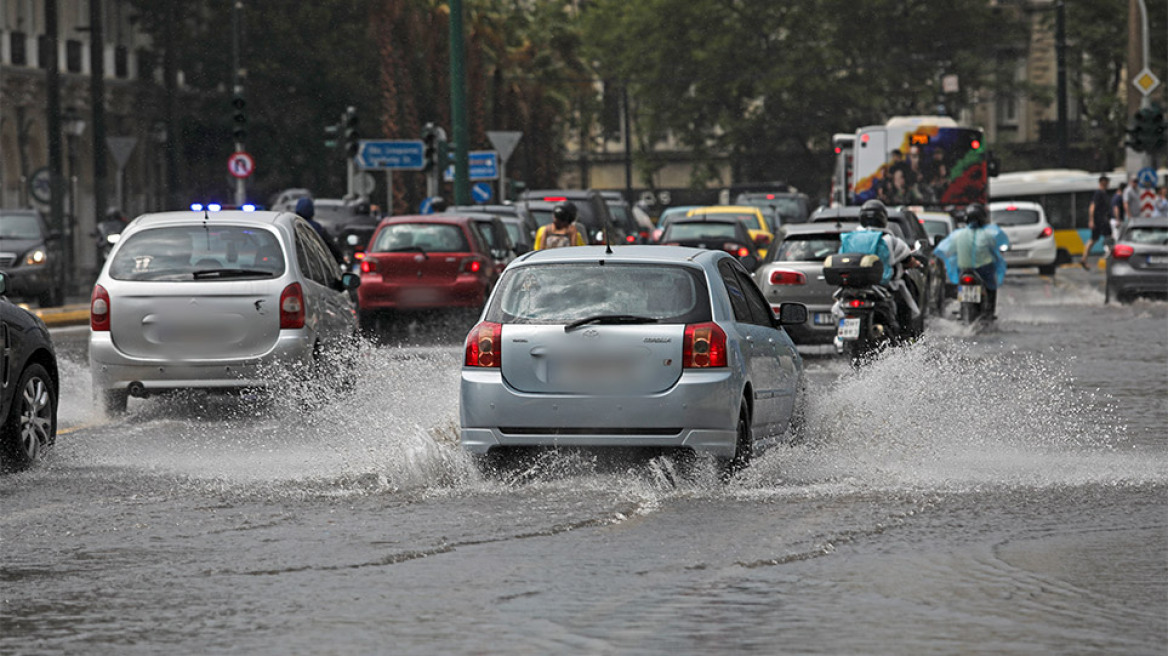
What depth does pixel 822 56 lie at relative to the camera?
77688 mm

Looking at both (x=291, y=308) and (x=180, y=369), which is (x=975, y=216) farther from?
(x=180, y=369)

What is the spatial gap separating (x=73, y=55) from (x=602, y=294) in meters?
51.7

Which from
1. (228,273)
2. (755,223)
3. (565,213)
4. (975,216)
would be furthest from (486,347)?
(755,223)

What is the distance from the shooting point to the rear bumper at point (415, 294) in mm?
25359

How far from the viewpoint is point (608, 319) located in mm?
11172

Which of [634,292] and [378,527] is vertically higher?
[634,292]

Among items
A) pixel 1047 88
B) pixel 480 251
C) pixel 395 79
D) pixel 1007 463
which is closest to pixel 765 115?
pixel 1047 88

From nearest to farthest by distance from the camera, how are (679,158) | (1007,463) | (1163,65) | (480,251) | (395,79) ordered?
(1007,463)
(480,251)
(395,79)
(1163,65)
(679,158)

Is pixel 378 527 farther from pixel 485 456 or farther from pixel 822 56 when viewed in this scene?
pixel 822 56

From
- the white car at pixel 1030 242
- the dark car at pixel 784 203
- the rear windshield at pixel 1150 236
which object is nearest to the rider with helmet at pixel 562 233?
the rear windshield at pixel 1150 236

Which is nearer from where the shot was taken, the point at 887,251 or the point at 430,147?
the point at 887,251

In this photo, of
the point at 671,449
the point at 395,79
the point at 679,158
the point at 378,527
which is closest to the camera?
the point at 378,527

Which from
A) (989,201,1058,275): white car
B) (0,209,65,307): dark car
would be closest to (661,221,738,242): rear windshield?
(0,209,65,307): dark car

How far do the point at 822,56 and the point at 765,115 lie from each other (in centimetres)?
Answer: 331
